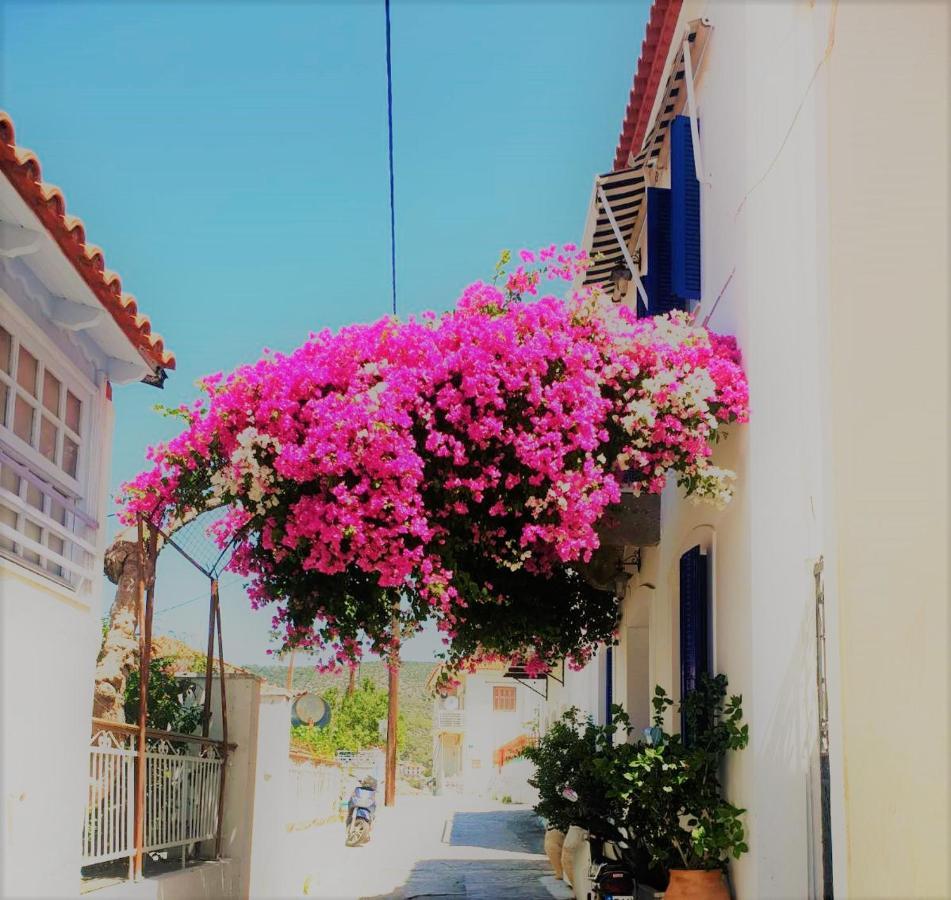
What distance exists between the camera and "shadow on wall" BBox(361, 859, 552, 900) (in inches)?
535

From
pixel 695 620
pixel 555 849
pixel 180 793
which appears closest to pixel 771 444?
pixel 695 620

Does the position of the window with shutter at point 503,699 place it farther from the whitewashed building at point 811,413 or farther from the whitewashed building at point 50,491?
A: the whitewashed building at point 50,491

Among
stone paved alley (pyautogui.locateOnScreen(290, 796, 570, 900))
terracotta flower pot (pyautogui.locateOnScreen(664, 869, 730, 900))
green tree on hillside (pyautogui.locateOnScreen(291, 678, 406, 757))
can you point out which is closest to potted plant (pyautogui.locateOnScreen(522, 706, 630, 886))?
stone paved alley (pyautogui.locateOnScreen(290, 796, 570, 900))

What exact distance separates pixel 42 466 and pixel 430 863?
469 inches

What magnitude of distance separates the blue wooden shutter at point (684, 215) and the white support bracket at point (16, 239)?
5.31 metres

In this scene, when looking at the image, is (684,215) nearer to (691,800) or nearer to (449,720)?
(691,800)

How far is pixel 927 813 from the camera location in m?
4.36

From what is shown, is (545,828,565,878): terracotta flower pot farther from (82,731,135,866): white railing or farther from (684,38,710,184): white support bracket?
(684,38,710,184): white support bracket

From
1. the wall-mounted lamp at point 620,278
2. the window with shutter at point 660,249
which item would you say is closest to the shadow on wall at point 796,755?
the window with shutter at point 660,249

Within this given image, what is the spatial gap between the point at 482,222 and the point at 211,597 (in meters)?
4.96

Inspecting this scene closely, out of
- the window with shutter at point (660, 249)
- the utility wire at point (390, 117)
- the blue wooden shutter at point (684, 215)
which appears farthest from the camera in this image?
the window with shutter at point (660, 249)

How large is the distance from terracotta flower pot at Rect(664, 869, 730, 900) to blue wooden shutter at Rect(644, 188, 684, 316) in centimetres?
486

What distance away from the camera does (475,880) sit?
14.8 metres

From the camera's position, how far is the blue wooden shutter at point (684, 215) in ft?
31.7
